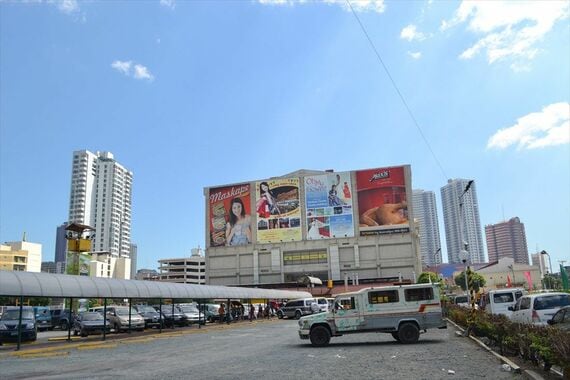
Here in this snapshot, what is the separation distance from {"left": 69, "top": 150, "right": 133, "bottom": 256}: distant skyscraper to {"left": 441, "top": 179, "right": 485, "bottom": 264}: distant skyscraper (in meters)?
121

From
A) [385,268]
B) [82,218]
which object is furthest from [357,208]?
[82,218]

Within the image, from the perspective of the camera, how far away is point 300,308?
47438 millimetres

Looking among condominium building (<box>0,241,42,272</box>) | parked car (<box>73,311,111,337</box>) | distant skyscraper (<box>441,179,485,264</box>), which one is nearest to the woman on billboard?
distant skyscraper (<box>441,179,485,264</box>)

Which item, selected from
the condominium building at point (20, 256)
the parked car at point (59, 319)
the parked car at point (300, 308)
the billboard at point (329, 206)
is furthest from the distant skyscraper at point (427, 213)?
the parked car at point (59, 319)

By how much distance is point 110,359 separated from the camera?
16734mm

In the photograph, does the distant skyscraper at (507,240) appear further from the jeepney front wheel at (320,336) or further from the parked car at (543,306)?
the jeepney front wheel at (320,336)

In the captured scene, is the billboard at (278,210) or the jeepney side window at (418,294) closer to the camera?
the jeepney side window at (418,294)

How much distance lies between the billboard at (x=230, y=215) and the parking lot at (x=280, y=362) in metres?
80.9

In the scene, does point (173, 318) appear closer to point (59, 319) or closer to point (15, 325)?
point (59, 319)

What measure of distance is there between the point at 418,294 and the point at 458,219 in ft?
290

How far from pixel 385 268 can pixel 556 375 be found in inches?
3429

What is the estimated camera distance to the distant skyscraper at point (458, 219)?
7256 centimetres

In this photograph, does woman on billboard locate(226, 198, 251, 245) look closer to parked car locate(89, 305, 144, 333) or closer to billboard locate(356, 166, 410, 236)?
billboard locate(356, 166, 410, 236)

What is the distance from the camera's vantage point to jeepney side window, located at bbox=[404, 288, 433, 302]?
19.2 m
